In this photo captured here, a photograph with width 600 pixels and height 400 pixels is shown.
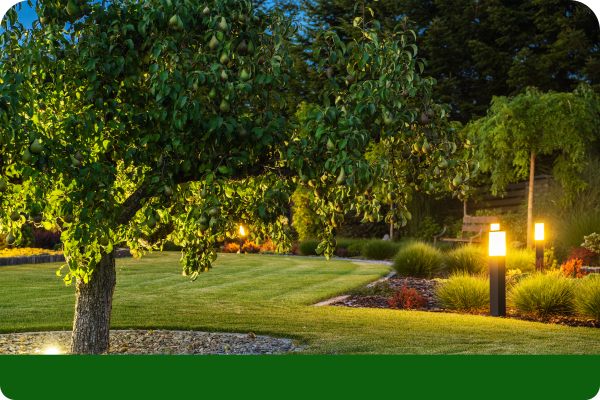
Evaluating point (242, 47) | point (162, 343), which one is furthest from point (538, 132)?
point (242, 47)

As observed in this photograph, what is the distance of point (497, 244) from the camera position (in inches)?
277

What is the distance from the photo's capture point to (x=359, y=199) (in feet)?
13.2

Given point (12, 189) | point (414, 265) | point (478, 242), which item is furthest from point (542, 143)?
point (12, 189)

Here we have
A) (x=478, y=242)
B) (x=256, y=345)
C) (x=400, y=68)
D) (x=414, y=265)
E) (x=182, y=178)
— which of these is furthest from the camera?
(x=478, y=242)

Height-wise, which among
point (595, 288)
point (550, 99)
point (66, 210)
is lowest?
point (595, 288)

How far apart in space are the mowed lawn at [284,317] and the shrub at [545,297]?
0.74 meters

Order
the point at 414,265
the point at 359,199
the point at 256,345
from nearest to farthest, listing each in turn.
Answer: the point at 359,199
the point at 256,345
the point at 414,265

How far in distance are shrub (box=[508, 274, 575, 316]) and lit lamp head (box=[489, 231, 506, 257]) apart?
814mm

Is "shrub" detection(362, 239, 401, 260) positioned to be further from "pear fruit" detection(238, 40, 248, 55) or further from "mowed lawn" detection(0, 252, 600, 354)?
"pear fruit" detection(238, 40, 248, 55)

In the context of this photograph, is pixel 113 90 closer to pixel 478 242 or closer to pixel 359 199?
pixel 359 199

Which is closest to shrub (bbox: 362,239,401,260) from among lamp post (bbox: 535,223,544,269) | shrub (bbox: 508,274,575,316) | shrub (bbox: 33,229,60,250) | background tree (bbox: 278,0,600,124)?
lamp post (bbox: 535,223,544,269)

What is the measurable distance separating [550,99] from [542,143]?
1.09m

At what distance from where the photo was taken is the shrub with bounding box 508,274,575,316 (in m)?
7.22

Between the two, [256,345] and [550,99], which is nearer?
[256,345]
